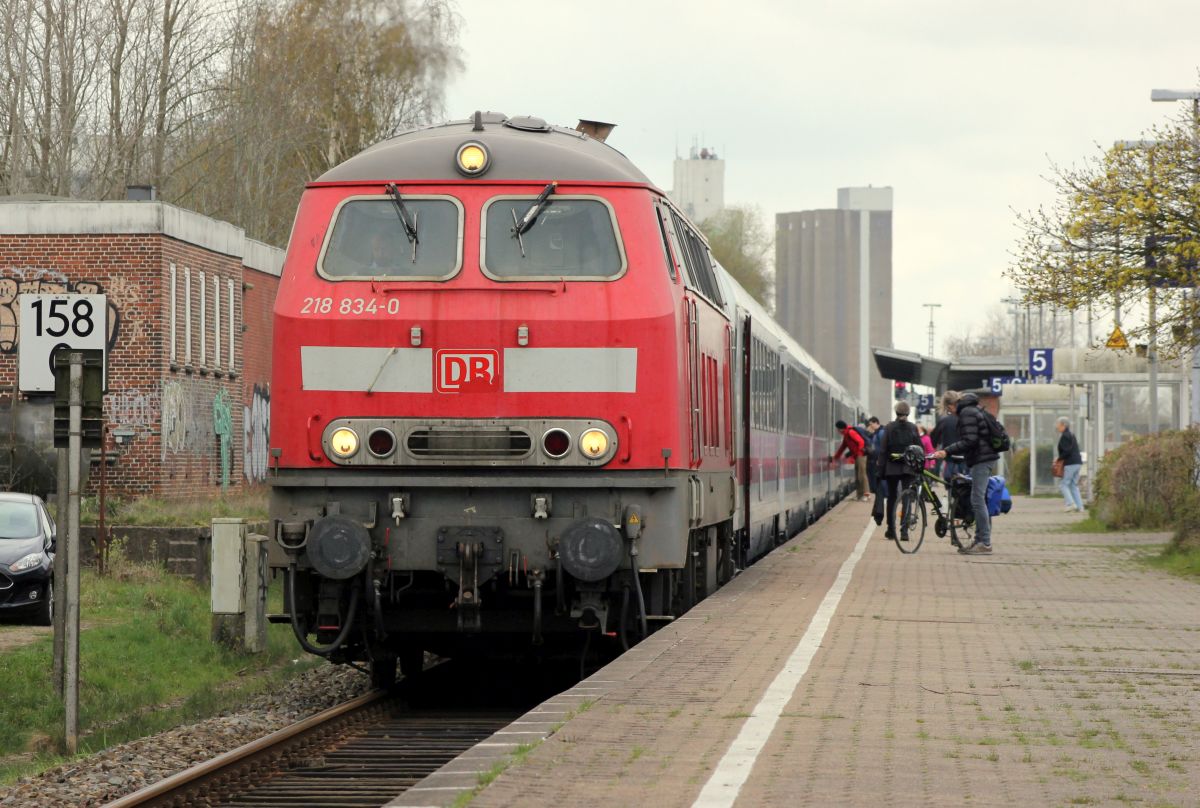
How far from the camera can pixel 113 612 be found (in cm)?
1952

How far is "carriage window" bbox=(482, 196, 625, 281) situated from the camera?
37.9 ft

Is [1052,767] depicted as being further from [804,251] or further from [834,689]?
[804,251]

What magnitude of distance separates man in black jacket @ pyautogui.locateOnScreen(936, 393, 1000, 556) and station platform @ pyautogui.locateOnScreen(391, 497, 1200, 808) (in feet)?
15.8

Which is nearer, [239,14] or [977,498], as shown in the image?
[977,498]

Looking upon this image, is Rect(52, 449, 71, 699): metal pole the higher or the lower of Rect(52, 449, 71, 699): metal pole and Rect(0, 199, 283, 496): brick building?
the lower

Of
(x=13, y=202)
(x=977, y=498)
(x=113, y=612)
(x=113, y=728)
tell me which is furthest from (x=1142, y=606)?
(x=13, y=202)

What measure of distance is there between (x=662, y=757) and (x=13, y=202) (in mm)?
23963

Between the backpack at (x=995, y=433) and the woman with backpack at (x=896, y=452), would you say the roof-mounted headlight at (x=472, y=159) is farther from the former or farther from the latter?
the woman with backpack at (x=896, y=452)

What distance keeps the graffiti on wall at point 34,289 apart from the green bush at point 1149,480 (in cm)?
1497

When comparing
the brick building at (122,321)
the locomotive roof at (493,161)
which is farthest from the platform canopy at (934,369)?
the locomotive roof at (493,161)

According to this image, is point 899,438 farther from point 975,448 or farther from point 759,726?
point 759,726

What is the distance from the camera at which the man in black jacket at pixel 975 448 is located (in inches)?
813

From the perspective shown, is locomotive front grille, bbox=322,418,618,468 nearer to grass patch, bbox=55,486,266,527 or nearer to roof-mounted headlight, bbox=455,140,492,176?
roof-mounted headlight, bbox=455,140,492,176

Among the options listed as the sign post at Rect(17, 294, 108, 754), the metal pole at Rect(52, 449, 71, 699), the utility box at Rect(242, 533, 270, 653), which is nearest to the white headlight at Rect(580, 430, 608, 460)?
the sign post at Rect(17, 294, 108, 754)
